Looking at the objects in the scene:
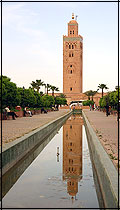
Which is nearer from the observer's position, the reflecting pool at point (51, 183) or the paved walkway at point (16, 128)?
the reflecting pool at point (51, 183)

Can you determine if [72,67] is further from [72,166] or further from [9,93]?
[72,166]

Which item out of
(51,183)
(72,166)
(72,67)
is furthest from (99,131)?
(72,67)

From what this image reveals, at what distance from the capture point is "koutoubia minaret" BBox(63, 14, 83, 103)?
13088 centimetres

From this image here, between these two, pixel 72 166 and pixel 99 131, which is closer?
pixel 72 166

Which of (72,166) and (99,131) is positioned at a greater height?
(99,131)

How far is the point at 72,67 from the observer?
5192 inches

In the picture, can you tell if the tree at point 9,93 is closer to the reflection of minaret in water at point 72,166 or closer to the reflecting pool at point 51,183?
the reflection of minaret in water at point 72,166

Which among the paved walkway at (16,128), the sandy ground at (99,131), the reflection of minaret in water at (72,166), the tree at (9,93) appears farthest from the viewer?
the tree at (9,93)

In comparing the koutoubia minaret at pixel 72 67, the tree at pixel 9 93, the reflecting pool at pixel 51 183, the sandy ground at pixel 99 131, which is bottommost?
the reflecting pool at pixel 51 183

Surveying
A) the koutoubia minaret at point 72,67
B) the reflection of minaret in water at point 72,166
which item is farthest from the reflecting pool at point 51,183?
the koutoubia minaret at point 72,67

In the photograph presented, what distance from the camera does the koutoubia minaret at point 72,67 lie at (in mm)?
130875

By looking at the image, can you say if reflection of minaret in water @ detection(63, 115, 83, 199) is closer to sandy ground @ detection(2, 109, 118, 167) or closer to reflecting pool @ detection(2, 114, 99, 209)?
reflecting pool @ detection(2, 114, 99, 209)

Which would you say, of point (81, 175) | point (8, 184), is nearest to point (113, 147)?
point (81, 175)

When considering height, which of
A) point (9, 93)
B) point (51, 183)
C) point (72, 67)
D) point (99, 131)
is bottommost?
point (51, 183)
